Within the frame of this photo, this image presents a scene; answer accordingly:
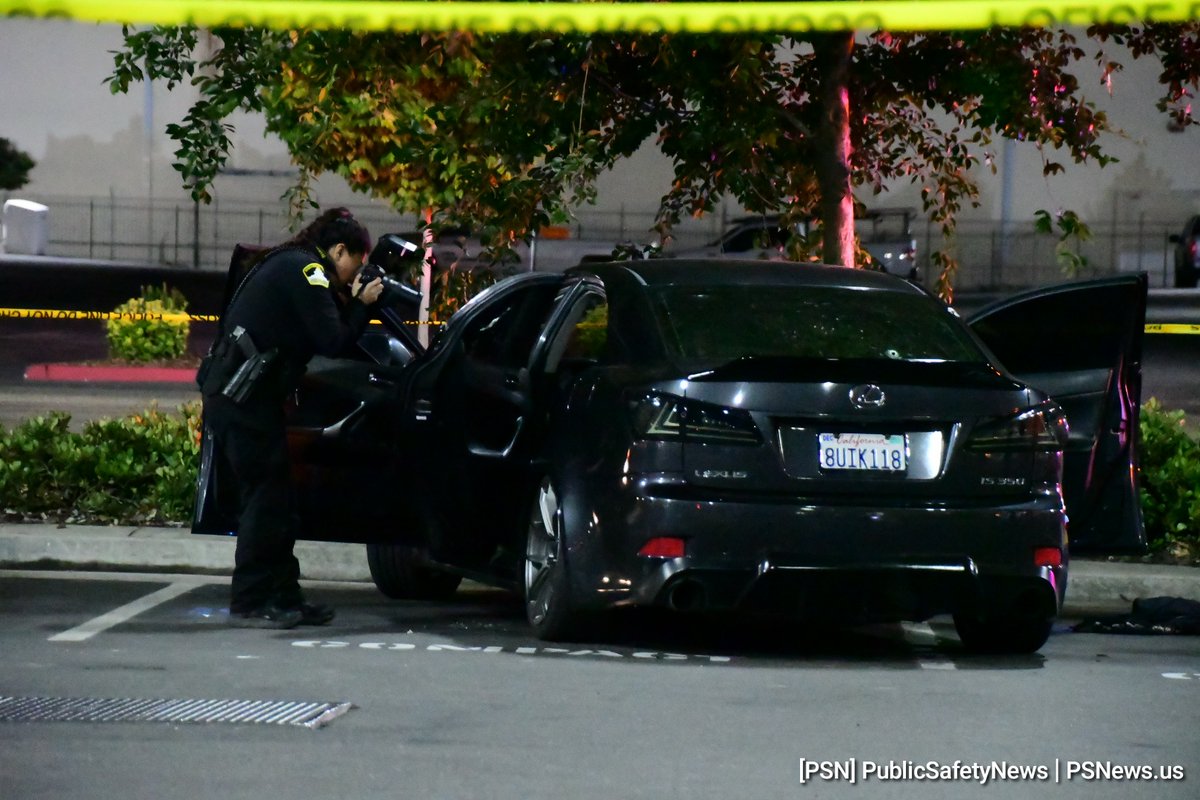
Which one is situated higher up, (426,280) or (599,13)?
(599,13)

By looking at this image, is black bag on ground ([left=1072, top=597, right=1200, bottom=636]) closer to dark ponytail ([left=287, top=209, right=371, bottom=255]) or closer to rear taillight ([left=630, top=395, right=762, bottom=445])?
rear taillight ([left=630, top=395, right=762, bottom=445])

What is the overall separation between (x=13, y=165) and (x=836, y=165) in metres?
36.4

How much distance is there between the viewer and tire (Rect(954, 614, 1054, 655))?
7.79 meters

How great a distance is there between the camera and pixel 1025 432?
7.36 metres

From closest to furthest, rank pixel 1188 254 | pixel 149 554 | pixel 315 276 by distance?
pixel 315 276 < pixel 149 554 < pixel 1188 254

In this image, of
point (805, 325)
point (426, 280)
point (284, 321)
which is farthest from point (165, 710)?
point (426, 280)

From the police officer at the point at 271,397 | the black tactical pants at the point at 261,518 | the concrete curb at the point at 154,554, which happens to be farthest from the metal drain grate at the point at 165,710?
the concrete curb at the point at 154,554

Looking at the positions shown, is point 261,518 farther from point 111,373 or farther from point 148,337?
point 148,337

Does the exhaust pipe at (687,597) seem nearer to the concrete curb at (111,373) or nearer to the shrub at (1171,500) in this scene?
the shrub at (1171,500)

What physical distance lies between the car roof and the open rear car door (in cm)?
64

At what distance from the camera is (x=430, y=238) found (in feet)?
39.1

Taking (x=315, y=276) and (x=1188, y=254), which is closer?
(x=315, y=276)

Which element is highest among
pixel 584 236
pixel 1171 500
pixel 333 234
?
pixel 584 236

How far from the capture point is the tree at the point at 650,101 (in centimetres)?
1070
